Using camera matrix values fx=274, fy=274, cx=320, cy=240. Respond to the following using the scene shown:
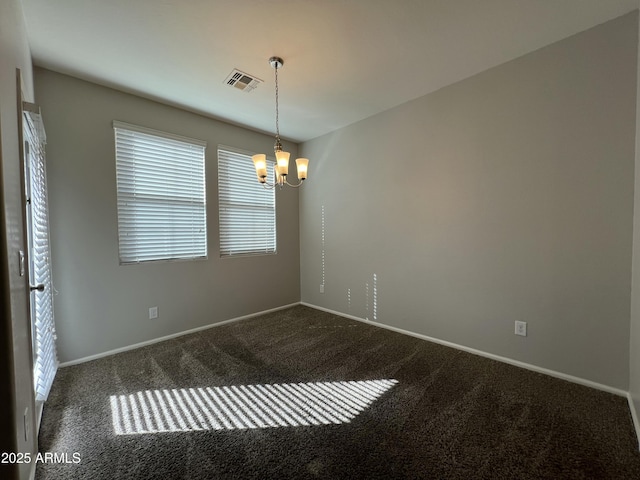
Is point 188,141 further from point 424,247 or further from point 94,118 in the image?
point 424,247

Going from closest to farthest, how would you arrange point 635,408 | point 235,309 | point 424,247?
point 635,408 → point 424,247 → point 235,309

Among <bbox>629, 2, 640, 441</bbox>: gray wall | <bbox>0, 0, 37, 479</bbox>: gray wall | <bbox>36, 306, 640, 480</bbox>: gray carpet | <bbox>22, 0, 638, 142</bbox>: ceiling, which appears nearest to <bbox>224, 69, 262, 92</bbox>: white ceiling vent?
<bbox>22, 0, 638, 142</bbox>: ceiling

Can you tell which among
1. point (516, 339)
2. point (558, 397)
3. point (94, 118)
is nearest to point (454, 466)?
point (558, 397)

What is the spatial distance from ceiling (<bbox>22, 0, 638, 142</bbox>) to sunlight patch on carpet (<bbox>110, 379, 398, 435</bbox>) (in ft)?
8.88

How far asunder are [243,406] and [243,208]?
8.43 feet

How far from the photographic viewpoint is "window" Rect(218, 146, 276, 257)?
3.65 m

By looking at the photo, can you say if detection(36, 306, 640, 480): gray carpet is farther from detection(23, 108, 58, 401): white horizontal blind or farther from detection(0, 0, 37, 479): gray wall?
detection(0, 0, 37, 479): gray wall

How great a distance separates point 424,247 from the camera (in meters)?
3.06

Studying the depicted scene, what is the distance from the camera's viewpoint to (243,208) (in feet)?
12.7

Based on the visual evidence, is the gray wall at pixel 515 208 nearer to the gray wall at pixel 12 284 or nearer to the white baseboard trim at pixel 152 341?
the white baseboard trim at pixel 152 341

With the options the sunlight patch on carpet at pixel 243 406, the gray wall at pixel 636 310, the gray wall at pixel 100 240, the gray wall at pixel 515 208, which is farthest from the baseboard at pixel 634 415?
the gray wall at pixel 100 240

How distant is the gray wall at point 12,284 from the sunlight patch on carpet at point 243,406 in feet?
1.77

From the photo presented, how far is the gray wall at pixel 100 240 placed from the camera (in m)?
2.48

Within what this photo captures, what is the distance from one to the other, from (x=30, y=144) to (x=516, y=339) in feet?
13.4
